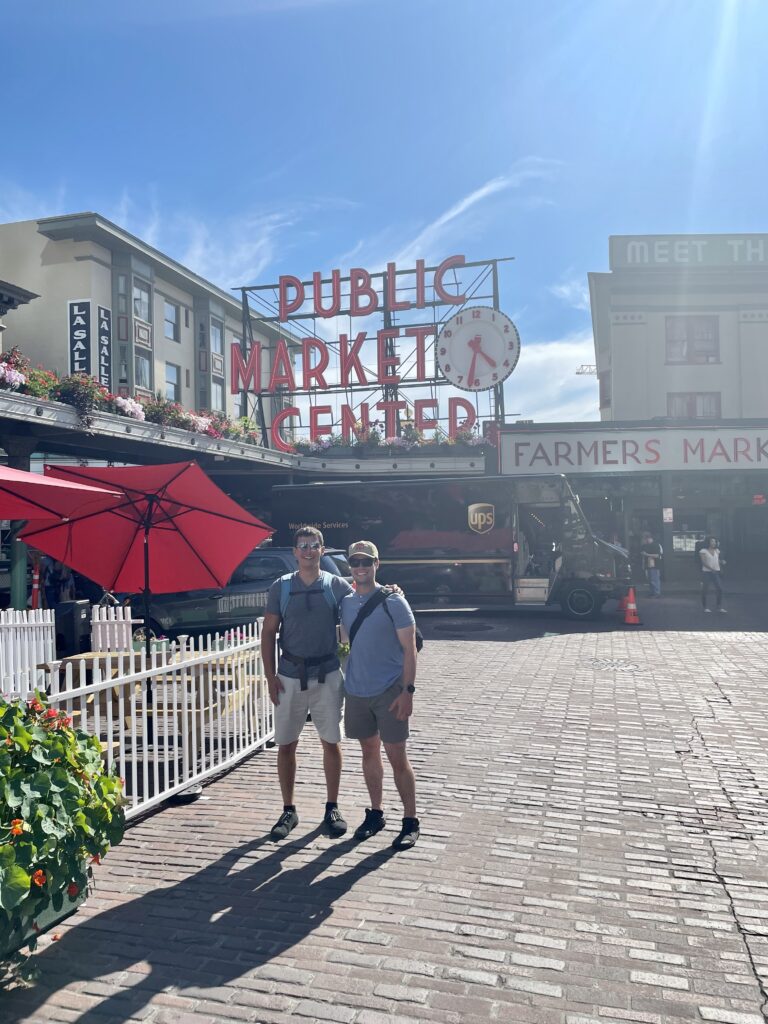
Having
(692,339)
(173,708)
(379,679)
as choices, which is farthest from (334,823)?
(692,339)

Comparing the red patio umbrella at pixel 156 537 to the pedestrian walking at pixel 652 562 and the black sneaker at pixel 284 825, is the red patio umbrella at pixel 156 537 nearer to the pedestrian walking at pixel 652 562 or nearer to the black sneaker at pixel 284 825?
the black sneaker at pixel 284 825

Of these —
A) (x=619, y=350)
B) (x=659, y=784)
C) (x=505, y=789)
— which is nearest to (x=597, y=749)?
(x=659, y=784)

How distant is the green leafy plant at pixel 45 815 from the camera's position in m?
3.17

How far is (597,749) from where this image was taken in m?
7.12

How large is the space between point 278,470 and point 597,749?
57.4 ft

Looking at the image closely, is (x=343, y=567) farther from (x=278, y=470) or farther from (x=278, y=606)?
(x=278, y=470)

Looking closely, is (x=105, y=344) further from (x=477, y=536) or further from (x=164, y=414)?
(x=477, y=536)

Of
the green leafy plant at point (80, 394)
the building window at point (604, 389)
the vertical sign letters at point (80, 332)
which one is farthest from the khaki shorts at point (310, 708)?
the building window at point (604, 389)

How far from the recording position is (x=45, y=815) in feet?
11.0

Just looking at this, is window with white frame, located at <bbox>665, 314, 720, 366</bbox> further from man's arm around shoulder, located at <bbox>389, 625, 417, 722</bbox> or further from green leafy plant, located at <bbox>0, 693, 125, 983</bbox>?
green leafy plant, located at <bbox>0, 693, 125, 983</bbox>

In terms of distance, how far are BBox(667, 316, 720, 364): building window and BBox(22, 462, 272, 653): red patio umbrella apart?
93.3 feet

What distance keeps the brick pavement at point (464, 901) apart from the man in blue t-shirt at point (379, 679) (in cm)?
37

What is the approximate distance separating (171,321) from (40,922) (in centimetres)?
3282

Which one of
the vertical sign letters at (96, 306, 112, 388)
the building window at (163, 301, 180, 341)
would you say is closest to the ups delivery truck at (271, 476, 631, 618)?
the vertical sign letters at (96, 306, 112, 388)
